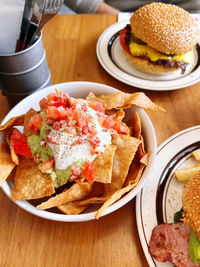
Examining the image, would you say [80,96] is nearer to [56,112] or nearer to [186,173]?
[56,112]

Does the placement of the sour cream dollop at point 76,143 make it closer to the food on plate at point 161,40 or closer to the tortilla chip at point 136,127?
the tortilla chip at point 136,127

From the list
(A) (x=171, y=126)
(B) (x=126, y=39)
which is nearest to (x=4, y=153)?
(A) (x=171, y=126)

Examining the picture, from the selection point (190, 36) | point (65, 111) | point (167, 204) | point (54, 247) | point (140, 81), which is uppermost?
point (190, 36)

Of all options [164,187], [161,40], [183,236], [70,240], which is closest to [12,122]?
[70,240]

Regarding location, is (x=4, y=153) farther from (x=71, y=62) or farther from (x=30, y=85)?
(x=71, y=62)

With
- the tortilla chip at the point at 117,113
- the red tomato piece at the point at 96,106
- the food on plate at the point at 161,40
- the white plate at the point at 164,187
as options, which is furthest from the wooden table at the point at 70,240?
the food on plate at the point at 161,40

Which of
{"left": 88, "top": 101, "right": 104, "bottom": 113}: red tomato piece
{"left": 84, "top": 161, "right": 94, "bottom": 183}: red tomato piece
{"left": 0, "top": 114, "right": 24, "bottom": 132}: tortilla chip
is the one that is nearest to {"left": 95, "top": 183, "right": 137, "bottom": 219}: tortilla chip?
{"left": 84, "top": 161, "right": 94, "bottom": 183}: red tomato piece

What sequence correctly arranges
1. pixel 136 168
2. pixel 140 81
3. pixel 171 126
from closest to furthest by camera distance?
pixel 136 168 → pixel 171 126 → pixel 140 81
